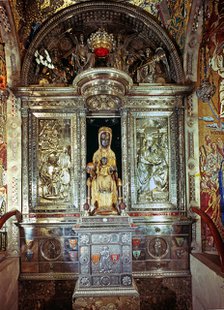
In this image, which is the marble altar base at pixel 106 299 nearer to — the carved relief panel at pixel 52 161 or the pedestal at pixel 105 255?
the pedestal at pixel 105 255

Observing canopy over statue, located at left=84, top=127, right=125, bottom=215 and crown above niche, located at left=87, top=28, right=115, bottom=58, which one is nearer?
canopy over statue, located at left=84, top=127, right=125, bottom=215

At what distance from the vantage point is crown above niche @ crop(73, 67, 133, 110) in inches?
255

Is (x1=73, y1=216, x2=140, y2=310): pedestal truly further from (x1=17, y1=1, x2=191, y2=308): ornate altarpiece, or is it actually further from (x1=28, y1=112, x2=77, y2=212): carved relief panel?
(x1=28, y1=112, x2=77, y2=212): carved relief panel

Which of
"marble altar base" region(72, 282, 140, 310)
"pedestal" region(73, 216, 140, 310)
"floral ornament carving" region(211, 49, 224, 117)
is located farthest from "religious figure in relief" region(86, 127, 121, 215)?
"floral ornament carving" region(211, 49, 224, 117)

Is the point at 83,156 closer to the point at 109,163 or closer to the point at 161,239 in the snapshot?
the point at 109,163

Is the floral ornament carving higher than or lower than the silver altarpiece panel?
higher

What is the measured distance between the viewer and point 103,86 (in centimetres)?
673

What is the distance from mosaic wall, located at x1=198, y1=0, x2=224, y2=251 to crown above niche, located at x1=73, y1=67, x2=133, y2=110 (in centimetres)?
164

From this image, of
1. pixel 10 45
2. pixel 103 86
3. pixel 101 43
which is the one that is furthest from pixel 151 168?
Answer: pixel 10 45

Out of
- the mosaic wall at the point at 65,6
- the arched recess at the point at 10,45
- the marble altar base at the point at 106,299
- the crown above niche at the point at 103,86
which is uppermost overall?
the mosaic wall at the point at 65,6

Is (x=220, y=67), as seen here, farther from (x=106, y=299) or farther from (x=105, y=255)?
(x=106, y=299)

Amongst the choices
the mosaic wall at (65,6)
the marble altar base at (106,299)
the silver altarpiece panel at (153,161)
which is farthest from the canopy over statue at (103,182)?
the mosaic wall at (65,6)

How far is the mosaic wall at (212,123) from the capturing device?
6168mm

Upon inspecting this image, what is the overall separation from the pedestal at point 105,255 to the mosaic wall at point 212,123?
1946 mm
